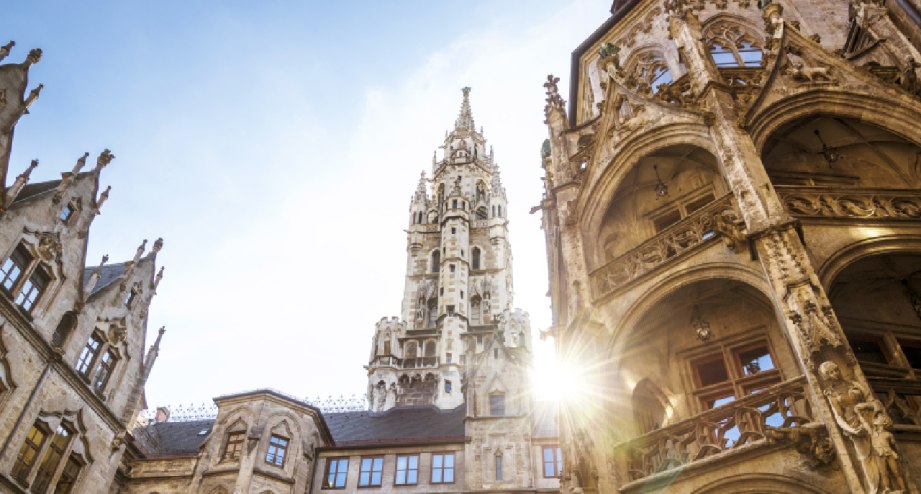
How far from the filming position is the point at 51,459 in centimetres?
2127

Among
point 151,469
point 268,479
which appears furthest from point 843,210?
point 151,469

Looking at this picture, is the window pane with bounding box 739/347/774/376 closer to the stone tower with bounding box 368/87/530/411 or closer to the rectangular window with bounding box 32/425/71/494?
the rectangular window with bounding box 32/425/71/494

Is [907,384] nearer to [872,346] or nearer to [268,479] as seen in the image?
[872,346]

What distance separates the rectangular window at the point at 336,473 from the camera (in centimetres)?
2866

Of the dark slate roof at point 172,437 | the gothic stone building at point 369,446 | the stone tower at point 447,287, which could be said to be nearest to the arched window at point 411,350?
the stone tower at point 447,287

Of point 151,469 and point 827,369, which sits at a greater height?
point 151,469

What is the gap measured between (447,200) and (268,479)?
4733 centimetres

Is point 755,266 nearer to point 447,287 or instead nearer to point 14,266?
point 14,266

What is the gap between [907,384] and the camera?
31.3ft

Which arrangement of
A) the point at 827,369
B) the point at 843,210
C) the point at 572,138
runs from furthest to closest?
the point at 572,138 < the point at 843,210 < the point at 827,369

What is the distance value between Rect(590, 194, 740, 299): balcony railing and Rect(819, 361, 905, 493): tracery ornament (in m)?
3.33

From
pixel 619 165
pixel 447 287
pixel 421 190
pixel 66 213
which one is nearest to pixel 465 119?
pixel 421 190

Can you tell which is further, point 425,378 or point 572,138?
point 425,378

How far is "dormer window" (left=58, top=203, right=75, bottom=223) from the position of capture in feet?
76.2
